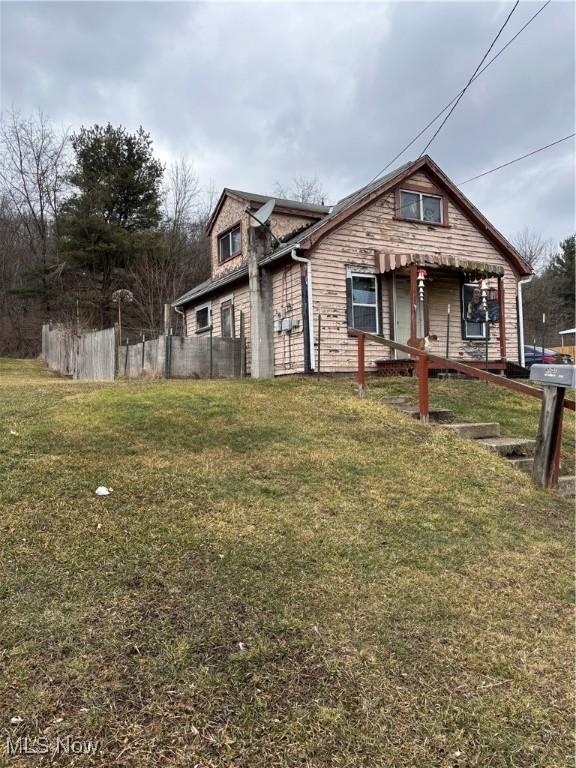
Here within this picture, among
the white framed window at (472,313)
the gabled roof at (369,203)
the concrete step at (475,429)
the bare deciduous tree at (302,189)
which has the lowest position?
the concrete step at (475,429)

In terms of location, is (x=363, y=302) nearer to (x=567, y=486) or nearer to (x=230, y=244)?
(x=230, y=244)

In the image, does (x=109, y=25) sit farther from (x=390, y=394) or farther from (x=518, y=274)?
(x=518, y=274)

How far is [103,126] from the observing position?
91.4ft

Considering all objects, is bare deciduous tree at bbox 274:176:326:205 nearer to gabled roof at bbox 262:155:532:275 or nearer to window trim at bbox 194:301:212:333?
window trim at bbox 194:301:212:333

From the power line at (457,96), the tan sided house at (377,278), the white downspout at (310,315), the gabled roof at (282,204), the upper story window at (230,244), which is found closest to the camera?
the power line at (457,96)

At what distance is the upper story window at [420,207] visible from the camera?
1294cm

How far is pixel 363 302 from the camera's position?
1222 centimetres

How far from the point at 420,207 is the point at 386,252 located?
1.87 m

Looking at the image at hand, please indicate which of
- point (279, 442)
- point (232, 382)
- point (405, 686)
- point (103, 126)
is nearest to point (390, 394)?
point (232, 382)

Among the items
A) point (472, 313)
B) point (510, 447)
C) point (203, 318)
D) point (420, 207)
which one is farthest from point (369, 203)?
point (510, 447)

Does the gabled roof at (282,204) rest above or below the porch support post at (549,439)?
above

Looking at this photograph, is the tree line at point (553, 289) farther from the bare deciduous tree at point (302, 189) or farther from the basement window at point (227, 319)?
the basement window at point (227, 319)

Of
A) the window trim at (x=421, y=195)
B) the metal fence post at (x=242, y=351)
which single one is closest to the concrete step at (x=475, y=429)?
the window trim at (x=421, y=195)

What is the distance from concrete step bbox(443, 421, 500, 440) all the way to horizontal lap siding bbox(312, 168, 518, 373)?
5121 mm
